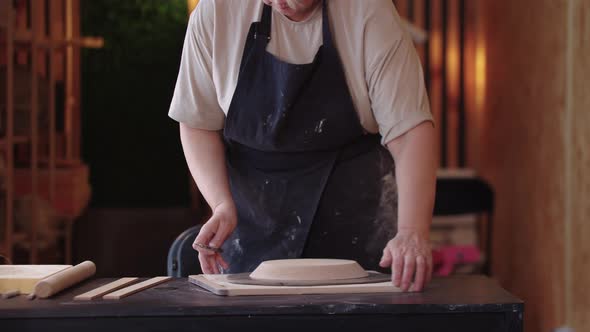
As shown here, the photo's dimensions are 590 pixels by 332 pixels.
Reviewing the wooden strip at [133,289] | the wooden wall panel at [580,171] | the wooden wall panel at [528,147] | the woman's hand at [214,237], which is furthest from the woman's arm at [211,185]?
the wooden wall panel at [528,147]

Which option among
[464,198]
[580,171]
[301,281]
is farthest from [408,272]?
[464,198]

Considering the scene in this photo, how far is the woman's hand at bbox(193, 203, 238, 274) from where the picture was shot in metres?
1.76

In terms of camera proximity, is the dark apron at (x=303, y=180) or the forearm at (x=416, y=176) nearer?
the forearm at (x=416, y=176)

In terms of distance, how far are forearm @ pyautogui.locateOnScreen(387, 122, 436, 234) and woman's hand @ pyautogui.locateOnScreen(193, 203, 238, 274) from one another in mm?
338

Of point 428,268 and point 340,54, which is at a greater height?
point 340,54

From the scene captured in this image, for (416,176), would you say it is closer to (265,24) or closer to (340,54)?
(340,54)

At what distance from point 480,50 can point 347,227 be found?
4817mm

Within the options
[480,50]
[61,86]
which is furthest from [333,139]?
[480,50]

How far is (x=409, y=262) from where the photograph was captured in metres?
1.51

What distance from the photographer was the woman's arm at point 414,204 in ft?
4.98

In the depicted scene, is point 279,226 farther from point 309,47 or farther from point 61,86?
point 61,86

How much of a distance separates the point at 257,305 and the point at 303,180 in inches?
28.3

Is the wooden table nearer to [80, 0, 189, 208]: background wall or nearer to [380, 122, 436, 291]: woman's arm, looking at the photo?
[380, 122, 436, 291]: woman's arm

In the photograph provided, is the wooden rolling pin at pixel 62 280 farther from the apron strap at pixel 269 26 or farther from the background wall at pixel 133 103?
the background wall at pixel 133 103
